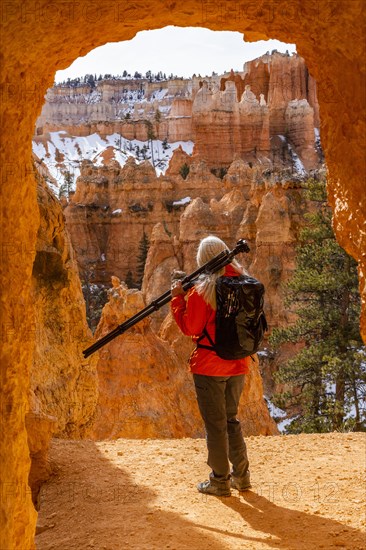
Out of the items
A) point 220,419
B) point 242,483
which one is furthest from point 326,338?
point 220,419

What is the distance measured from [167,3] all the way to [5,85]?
2.49 feet

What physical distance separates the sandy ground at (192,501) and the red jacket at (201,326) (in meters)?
0.86

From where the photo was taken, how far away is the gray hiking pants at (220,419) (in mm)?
3908

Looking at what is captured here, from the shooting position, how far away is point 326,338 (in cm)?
1245

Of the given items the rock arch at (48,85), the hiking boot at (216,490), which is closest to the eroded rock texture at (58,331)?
the hiking boot at (216,490)

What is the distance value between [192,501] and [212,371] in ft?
2.91

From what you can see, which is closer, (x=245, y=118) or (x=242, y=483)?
(x=242, y=483)

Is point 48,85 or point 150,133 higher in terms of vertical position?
point 150,133

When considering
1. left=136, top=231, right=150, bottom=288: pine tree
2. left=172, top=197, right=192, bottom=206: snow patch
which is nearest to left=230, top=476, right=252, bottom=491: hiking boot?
left=136, top=231, right=150, bottom=288: pine tree

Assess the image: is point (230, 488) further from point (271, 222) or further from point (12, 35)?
point (271, 222)

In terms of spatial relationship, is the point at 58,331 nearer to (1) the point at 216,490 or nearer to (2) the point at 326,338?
(1) the point at 216,490

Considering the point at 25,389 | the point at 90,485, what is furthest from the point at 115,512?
the point at 25,389

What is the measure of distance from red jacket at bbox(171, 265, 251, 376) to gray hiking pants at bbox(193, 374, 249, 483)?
0.06m

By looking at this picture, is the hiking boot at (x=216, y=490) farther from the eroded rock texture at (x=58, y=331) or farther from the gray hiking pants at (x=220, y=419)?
the eroded rock texture at (x=58, y=331)
